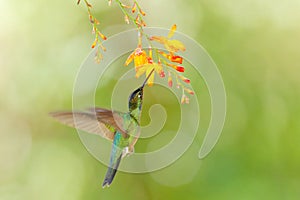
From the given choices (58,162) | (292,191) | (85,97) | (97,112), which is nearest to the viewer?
(97,112)

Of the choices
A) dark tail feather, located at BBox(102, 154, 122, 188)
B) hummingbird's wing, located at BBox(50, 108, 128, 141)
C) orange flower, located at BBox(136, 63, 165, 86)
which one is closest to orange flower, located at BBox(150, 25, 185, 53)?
orange flower, located at BBox(136, 63, 165, 86)

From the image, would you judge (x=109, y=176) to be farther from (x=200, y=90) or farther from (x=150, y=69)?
(x=200, y=90)

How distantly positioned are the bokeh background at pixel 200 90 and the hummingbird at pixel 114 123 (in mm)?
2034

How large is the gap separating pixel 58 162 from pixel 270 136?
169 cm

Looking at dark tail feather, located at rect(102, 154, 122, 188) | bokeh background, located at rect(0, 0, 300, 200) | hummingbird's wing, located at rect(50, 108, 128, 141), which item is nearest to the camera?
hummingbird's wing, located at rect(50, 108, 128, 141)

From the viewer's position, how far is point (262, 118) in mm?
3480

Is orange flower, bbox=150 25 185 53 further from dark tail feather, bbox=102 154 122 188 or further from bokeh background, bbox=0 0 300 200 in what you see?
bokeh background, bbox=0 0 300 200

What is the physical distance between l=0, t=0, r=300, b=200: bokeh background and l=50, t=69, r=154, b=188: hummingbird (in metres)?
2.03

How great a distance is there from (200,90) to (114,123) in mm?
2349

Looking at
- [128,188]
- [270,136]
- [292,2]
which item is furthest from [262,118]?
[128,188]

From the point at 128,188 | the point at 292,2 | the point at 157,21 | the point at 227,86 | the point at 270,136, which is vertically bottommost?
the point at 128,188

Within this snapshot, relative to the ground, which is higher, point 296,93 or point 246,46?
point 246,46

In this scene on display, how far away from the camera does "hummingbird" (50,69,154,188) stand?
111cm

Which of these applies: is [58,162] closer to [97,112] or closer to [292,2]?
[292,2]
